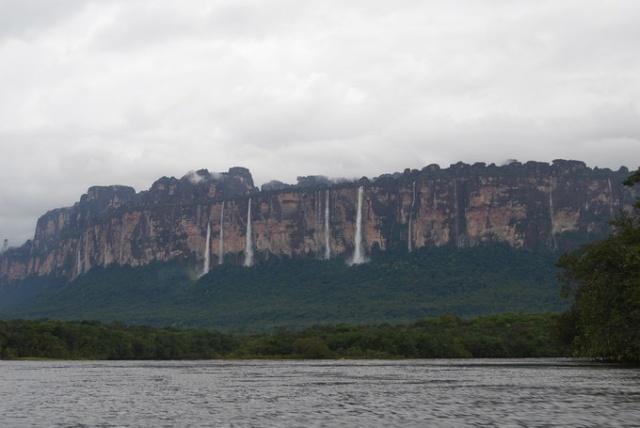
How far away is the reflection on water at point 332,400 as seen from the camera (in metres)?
41.2

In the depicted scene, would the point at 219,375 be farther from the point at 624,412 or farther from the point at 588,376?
the point at 624,412

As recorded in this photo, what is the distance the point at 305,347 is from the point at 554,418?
9373 cm

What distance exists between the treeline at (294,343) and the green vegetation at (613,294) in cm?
4486

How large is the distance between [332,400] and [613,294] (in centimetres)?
3036

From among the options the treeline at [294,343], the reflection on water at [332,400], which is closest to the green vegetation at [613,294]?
the reflection on water at [332,400]

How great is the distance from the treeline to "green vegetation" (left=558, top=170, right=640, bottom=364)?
147 feet

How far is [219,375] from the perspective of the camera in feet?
271

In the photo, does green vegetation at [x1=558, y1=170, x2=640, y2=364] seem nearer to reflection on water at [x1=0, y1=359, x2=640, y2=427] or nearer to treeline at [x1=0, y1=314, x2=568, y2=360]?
reflection on water at [x1=0, y1=359, x2=640, y2=427]

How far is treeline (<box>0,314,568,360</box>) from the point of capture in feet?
418

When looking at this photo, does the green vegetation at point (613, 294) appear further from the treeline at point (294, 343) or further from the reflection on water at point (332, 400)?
the treeline at point (294, 343)

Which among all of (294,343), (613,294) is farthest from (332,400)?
(294,343)

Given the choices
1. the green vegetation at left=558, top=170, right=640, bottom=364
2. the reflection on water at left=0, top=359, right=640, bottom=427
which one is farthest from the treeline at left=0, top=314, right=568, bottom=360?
the reflection on water at left=0, top=359, right=640, bottom=427

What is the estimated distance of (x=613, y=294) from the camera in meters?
71.8

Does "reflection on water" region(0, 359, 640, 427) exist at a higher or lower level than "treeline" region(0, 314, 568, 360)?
lower
